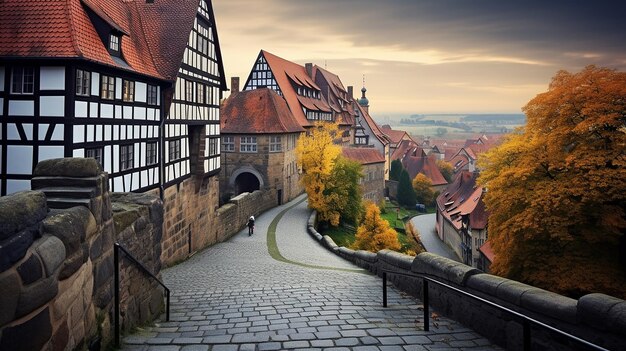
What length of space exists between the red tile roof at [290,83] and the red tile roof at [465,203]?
1669 cm

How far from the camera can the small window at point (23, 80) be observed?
45.8 feet

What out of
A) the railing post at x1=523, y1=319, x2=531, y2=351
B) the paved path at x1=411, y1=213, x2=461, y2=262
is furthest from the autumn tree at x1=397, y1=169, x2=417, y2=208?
the railing post at x1=523, y1=319, x2=531, y2=351

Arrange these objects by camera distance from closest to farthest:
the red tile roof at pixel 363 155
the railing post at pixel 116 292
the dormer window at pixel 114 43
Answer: the railing post at pixel 116 292
the dormer window at pixel 114 43
the red tile roof at pixel 363 155

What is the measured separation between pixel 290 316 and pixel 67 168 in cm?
441

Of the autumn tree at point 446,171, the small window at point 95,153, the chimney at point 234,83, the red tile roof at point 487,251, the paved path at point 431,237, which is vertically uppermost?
the chimney at point 234,83

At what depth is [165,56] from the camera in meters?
21.2

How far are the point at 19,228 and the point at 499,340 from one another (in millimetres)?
5695

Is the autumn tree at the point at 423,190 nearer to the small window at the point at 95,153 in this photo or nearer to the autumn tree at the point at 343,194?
the autumn tree at the point at 343,194

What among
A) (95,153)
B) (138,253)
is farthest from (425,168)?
(138,253)

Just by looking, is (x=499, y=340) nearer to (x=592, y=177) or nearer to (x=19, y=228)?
(x=19, y=228)

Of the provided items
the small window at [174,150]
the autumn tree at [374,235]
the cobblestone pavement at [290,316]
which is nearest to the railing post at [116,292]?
the cobblestone pavement at [290,316]

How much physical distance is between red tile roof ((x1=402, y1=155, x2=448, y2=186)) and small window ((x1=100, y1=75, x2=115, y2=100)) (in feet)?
240

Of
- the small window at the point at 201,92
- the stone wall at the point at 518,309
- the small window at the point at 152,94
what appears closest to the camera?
the stone wall at the point at 518,309

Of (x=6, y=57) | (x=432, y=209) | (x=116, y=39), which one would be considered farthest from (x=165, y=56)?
(x=432, y=209)
